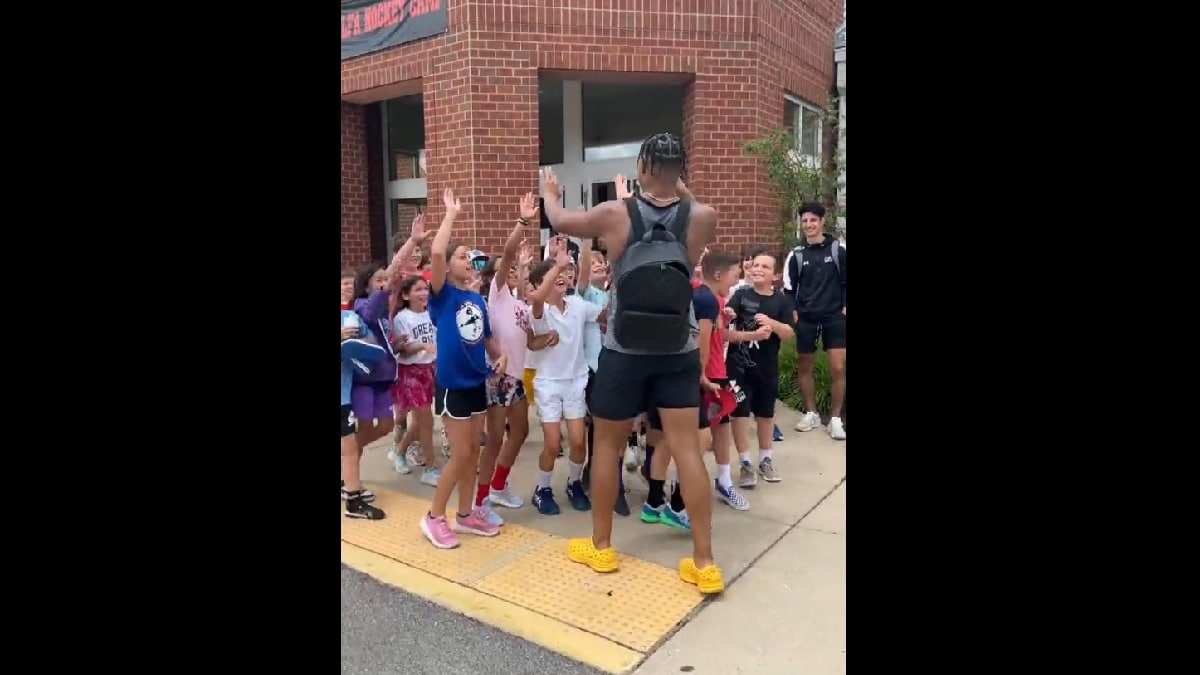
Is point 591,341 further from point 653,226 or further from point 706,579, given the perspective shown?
point 706,579

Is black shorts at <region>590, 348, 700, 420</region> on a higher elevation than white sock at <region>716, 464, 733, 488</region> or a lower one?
higher

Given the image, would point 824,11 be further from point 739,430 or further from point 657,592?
point 657,592

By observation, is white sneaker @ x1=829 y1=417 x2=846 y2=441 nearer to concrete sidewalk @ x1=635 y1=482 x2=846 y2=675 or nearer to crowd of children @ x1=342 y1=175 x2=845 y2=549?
crowd of children @ x1=342 y1=175 x2=845 y2=549

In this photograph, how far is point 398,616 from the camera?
3594mm

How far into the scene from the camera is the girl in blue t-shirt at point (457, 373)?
13.6 feet

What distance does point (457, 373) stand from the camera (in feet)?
13.6

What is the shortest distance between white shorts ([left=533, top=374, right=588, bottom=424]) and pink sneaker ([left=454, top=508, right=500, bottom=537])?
69 cm

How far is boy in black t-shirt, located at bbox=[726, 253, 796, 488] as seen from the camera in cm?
518

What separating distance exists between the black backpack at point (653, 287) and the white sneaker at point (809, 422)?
3385 millimetres

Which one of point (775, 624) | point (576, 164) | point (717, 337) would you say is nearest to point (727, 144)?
point (576, 164)

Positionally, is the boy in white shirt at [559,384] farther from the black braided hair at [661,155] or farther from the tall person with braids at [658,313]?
the black braided hair at [661,155]

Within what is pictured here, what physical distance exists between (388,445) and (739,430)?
298 cm

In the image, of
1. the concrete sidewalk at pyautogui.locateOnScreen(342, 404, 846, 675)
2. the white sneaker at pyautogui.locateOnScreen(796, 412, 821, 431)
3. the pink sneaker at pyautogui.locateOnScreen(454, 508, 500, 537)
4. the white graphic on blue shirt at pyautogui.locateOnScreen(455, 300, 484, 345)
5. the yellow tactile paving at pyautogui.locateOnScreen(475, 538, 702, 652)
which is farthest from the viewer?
the white sneaker at pyautogui.locateOnScreen(796, 412, 821, 431)

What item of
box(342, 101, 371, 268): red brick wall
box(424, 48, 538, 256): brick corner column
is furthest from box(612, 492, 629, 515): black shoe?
box(342, 101, 371, 268): red brick wall
